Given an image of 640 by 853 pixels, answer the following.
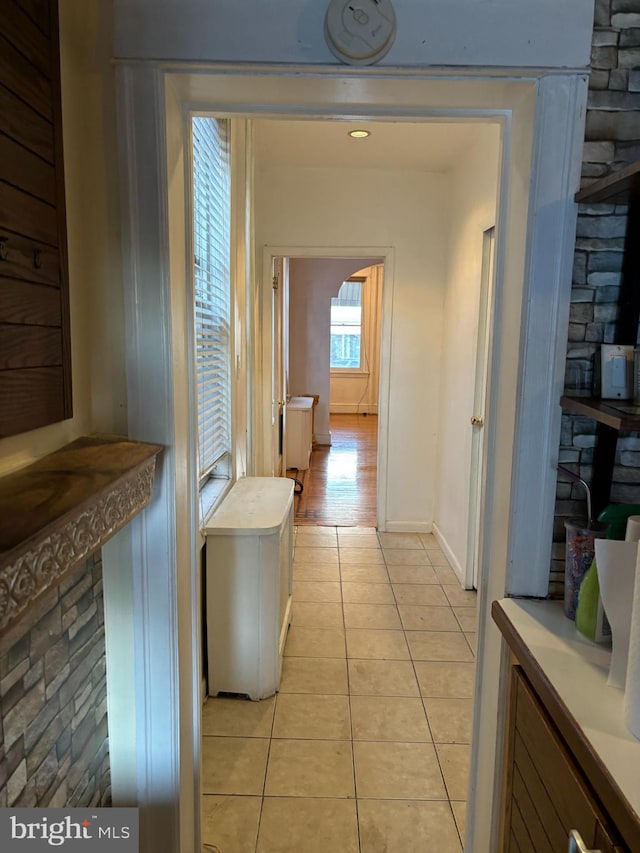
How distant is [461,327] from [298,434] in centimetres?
285

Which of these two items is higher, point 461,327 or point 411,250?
point 411,250

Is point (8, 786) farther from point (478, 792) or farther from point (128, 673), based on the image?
point (478, 792)

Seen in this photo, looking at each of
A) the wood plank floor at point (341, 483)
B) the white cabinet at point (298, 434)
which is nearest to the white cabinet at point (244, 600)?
the wood plank floor at point (341, 483)

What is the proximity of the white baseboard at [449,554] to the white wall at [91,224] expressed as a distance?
113 inches

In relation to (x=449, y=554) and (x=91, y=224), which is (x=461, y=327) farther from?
(x=91, y=224)

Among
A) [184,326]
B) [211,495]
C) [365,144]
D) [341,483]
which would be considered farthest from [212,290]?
[341,483]

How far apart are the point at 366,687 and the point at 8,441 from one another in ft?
6.94

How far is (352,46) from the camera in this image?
1.10m

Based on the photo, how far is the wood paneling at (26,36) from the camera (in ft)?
2.64

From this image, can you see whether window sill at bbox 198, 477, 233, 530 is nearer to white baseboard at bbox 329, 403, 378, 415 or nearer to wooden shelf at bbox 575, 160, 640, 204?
wooden shelf at bbox 575, 160, 640, 204

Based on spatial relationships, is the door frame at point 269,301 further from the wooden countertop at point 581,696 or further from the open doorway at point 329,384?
the wooden countertop at point 581,696

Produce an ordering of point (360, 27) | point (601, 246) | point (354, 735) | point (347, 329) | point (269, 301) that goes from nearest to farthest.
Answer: point (360, 27) → point (601, 246) → point (354, 735) → point (269, 301) → point (347, 329)

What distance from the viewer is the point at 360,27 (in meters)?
1.09

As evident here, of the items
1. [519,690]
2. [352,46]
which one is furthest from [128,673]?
[352,46]
